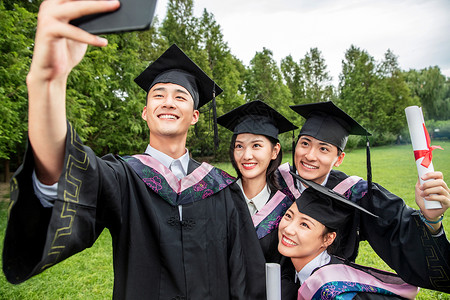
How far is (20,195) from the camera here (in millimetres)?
1065

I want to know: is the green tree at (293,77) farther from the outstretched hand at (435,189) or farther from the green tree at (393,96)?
the outstretched hand at (435,189)

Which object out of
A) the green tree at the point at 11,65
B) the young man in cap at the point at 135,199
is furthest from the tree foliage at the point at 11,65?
the young man in cap at the point at 135,199

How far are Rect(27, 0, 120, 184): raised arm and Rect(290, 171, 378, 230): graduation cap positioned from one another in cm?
151

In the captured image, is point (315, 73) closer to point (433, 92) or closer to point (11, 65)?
point (433, 92)

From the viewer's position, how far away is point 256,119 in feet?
8.16

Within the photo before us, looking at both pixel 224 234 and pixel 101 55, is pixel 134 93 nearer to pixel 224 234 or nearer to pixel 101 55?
pixel 101 55

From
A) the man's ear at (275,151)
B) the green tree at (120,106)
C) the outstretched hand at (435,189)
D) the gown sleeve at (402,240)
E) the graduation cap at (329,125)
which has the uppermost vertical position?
the green tree at (120,106)

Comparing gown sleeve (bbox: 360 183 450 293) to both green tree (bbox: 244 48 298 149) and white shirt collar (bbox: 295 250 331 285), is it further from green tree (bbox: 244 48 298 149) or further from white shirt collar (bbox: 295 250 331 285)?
green tree (bbox: 244 48 298 149)

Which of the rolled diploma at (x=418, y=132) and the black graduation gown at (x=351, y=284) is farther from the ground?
the rolled diploma at (x=418, y=132)

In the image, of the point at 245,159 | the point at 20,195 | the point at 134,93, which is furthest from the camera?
the point at 134,93

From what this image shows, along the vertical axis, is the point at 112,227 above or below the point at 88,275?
above

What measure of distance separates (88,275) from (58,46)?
15.5 feet

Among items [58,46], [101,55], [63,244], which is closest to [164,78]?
[58,46]

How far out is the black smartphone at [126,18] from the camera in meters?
0.86
